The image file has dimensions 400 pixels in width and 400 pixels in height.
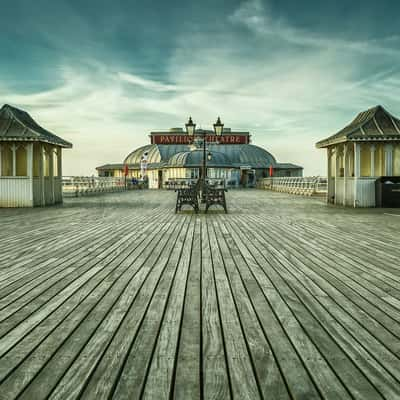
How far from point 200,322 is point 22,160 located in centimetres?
1506

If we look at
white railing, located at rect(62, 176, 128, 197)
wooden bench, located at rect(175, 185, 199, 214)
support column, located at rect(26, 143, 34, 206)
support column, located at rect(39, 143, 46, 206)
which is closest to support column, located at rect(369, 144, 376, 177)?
wooden bench, located at rect(175, 185, 199, 214)

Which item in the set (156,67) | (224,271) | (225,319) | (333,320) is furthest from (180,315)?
(156,67)

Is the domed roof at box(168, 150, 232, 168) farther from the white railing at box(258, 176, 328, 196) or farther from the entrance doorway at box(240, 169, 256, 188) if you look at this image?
the white railing at box(258, 176, 328, 196)

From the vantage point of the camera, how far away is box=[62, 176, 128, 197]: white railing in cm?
2592

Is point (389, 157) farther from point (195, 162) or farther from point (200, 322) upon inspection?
point (195, 162)

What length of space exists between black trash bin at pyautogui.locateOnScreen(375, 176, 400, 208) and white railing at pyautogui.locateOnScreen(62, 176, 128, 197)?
1799 centimetres

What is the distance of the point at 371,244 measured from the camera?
6.36 m

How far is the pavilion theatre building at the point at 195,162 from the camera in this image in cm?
4138

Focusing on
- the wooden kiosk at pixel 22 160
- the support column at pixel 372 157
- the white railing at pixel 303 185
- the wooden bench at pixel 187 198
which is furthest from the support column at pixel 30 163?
the white railing at pixel 303 185

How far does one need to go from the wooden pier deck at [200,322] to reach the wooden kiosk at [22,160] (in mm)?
9833

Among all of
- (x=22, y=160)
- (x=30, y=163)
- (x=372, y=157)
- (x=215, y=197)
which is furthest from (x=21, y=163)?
(x=372, y=157)

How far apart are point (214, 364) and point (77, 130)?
1601 inches

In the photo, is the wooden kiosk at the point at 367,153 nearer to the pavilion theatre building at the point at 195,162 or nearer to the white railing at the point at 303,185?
the white railing at the point at 303,185

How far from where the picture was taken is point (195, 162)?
1601 inches
